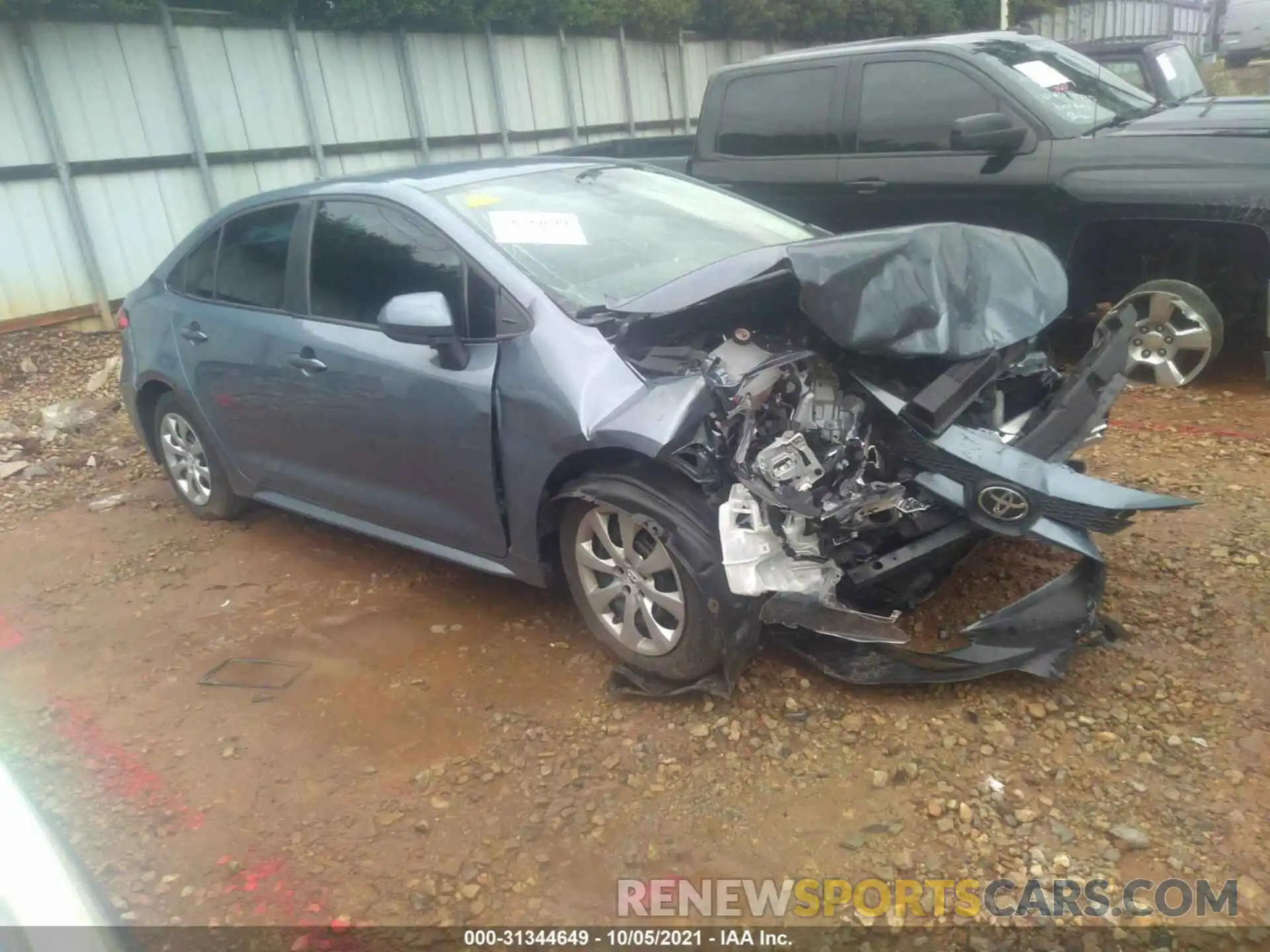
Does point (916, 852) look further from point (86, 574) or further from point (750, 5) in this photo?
point (750, 5)

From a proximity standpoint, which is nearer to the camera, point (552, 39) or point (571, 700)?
point (571, 700)

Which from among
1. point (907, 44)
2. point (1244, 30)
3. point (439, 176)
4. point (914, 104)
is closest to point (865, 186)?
point (914, 104)

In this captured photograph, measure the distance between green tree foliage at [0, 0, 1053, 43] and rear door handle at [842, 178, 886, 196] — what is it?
6.30 metres

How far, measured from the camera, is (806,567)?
3.08 metres

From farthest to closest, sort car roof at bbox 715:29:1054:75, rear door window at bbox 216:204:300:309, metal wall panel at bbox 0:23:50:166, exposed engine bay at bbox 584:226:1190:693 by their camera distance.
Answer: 1. metal wall panel at bbox 0:23:50:166
2. car roof at bbox 715:29:1054:75
3. rear door window at bbox 216:204:300:309
4. exposed engine bay at bbox 584:226:1190:693

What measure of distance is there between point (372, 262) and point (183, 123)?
643 cm

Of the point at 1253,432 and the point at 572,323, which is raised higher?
the point at 572,323

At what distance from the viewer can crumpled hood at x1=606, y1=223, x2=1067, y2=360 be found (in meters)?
3.04

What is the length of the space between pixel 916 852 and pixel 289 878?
1.72 metres

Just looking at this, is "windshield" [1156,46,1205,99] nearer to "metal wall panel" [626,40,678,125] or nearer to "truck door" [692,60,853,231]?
"truck door" [692,60,853,231]

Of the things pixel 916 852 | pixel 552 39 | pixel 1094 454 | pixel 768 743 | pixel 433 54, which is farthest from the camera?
pixel 552 39

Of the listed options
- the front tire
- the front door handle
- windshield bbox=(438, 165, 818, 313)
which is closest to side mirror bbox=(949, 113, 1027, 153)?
windshield bbox=(438, 165, 818, 313)

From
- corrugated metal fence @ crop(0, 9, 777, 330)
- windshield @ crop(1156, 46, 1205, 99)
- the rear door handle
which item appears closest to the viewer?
the rear door handle

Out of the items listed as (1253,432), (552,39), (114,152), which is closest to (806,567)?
(1253,432)
